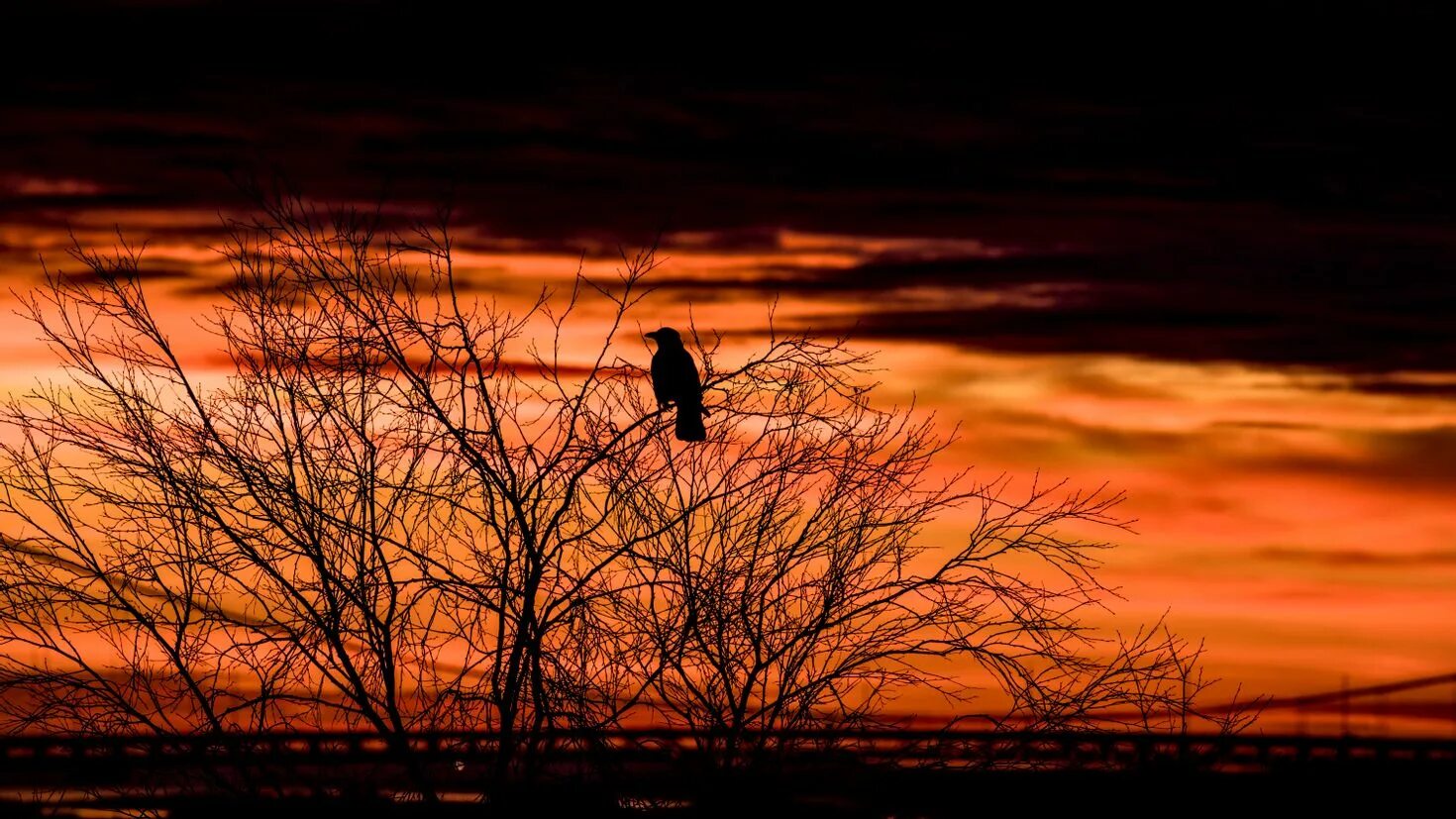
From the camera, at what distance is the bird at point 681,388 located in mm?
12734

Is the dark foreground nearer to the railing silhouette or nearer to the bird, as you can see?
the railing silhouette

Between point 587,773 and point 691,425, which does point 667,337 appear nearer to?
point 691,425

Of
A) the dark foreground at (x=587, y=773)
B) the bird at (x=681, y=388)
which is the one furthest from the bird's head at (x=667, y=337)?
the dark foreground at (x=587, y=773)

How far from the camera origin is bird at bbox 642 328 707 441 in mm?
12734

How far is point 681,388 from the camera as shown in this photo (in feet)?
42.1

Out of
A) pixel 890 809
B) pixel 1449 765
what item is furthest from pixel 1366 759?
pixel 890 809

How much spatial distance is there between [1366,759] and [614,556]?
37106mm

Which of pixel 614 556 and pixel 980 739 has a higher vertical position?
pixel 614 556

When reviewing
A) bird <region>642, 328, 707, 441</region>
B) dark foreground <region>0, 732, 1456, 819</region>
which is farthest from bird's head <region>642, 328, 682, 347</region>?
dark foreground <region>0, 732, 1456, 819</region>

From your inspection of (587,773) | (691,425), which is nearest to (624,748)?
(587,773)

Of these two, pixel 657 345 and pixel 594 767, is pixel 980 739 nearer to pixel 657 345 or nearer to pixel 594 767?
pixel 594 767

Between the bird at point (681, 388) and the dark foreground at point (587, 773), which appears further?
the bird at point (681, 388)

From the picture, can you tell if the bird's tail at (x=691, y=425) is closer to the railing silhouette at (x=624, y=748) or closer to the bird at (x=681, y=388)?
the bird at (x=681, y=388)

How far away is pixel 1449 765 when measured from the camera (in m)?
45.2
